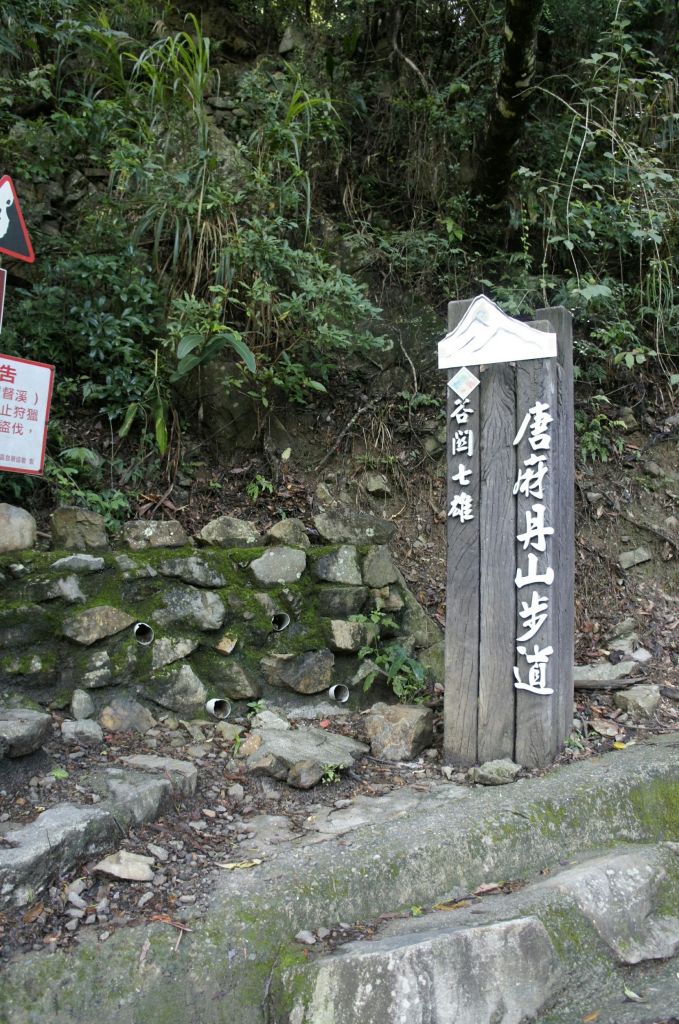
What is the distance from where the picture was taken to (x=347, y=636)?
402 centimetres

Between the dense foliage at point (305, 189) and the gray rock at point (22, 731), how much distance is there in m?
1.79

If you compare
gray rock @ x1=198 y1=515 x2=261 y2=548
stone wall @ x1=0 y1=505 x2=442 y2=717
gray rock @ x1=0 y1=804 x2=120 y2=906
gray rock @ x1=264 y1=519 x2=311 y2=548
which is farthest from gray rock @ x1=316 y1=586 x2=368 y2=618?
gray rock @ x1=0 y1=804 x2=120 y2=906

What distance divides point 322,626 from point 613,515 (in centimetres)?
233

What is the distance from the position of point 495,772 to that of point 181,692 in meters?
1.41

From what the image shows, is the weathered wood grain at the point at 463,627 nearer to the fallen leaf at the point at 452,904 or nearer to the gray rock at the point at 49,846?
the fallen leaf at the point at 452,904

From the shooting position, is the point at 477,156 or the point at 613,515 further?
the point at 477,156

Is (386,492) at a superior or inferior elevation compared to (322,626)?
superior

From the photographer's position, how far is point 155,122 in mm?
5184

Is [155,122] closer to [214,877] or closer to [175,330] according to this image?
[175,330]

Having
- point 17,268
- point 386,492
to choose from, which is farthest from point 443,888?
point 17,268

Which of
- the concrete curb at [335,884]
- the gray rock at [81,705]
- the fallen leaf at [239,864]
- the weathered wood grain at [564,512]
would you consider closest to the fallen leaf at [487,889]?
the concrete curb at [335,884]

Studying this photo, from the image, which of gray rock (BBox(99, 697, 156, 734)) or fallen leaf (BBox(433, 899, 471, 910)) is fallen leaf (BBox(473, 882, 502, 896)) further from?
gray rock (BBox(99, 697, 156, 734))

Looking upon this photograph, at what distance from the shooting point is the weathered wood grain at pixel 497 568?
3.42 m

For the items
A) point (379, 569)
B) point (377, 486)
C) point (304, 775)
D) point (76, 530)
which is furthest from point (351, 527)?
point (304, 775)
